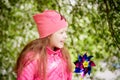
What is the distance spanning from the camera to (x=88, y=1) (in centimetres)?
377

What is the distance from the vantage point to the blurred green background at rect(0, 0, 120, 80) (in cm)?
369

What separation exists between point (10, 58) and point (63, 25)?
4.37 feet

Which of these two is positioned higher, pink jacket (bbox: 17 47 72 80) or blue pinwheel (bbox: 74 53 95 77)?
pink jacket (bbox: 17 47 72 80)

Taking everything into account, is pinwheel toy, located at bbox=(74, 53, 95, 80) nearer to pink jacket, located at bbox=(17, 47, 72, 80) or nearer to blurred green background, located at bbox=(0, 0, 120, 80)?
pink jacket, located at bbox=(17, 47, 72, 80)

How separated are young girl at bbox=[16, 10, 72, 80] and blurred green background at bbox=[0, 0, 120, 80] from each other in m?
1.15

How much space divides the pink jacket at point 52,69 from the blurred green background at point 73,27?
1140 mm

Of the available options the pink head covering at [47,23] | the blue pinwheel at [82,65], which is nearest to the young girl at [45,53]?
the pink head covering at [47,23]

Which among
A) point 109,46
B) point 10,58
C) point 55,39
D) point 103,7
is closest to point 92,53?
point 109,46

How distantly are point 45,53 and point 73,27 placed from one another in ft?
4.18

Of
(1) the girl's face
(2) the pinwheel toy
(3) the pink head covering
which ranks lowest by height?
(2) the pinwheel toy

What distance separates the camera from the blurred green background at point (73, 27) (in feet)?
12.1

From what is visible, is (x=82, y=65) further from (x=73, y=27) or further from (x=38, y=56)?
(x=73, y=27)

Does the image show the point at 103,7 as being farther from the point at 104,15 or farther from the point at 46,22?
the point at 46,22

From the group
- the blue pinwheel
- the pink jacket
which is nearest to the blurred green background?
the blue pinwheel
